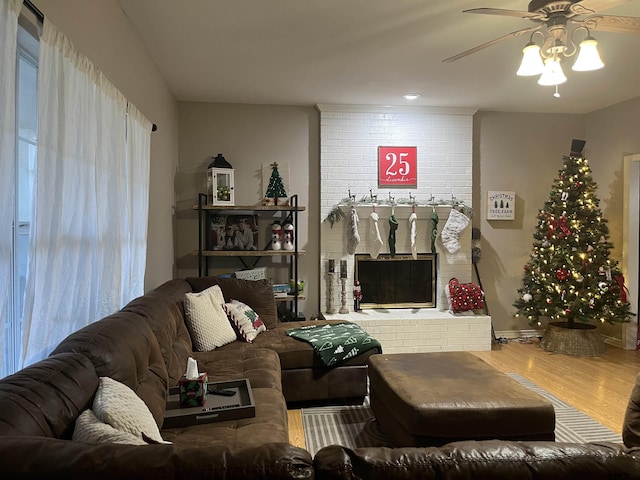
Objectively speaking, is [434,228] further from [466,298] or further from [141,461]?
[141,461]

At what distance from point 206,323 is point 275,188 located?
78.9 inches

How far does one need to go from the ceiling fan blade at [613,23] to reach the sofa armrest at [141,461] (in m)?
2.45

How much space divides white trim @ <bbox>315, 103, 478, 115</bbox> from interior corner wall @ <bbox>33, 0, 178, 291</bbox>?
63.7 inches

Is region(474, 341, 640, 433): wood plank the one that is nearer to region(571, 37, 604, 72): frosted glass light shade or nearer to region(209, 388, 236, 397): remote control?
region(571, 37, 604, 72): frosted glass light shade

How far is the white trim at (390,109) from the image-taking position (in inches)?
194

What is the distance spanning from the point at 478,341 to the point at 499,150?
220 cm

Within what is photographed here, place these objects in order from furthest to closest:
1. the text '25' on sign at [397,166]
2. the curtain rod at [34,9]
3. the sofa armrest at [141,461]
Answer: the text '25' on sign at [397,166] < the curtain rod at [34,9] < the sofa armrest at [141,461]

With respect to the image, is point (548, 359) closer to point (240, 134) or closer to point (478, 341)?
point (478, 341)

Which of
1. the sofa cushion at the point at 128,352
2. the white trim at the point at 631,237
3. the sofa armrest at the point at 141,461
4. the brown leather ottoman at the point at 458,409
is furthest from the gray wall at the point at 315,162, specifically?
the sofa armrest at the point at 141,461

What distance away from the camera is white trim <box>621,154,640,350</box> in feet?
15.4

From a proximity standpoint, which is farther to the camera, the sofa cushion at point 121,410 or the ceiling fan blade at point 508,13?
the ceiling fan blade at point 508,13

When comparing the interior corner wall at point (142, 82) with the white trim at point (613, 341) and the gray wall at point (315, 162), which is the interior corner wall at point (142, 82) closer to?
the gray wall at point (315, 162)

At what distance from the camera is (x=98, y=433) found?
3.92 feet

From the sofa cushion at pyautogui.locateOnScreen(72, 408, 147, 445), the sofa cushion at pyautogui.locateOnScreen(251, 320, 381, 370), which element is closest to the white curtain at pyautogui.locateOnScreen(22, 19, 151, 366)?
the sofa cushion at pyautogui.locateOnScreen(72, 408, 147, 445)
